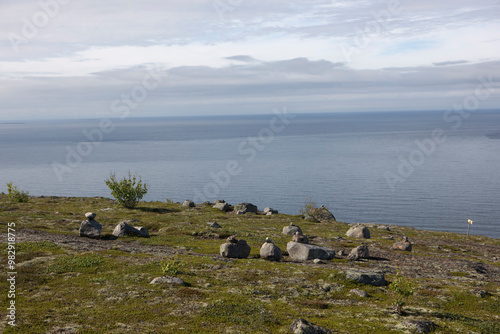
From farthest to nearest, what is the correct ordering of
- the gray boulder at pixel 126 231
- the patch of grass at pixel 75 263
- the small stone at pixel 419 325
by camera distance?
the gray boulder at pixel 126 231 → the patch of grass at pixel 75 263 → the small stone at pixel 419 325

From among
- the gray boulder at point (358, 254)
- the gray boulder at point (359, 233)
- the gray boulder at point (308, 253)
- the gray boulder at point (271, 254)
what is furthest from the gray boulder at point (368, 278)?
the gray boulder at point (359, 233)

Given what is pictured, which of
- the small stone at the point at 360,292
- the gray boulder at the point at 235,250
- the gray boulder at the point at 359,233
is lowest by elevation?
the gray boulder at the point at 359,233

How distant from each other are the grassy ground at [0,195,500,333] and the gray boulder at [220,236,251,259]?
1.35 metres

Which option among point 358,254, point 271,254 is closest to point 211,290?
point 271,254

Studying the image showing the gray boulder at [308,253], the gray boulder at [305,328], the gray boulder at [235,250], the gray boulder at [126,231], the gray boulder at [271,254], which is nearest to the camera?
the gray boulder at [305,328]

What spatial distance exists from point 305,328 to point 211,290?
9284mm

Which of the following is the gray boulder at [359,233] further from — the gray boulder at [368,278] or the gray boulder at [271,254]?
the gray boulder at [368,278]

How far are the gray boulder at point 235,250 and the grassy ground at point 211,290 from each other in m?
1.35

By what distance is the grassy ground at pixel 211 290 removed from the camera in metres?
21.1

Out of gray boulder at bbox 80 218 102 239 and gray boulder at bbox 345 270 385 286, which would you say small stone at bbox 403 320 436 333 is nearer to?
gray boulder at bbox 345 270 385 286

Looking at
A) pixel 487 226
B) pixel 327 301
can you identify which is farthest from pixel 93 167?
pixel 327 301

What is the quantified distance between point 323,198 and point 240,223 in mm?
73480

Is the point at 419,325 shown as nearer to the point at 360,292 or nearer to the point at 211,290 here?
the point at 360,292

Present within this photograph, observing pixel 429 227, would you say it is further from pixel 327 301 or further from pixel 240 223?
pixel 327 301
